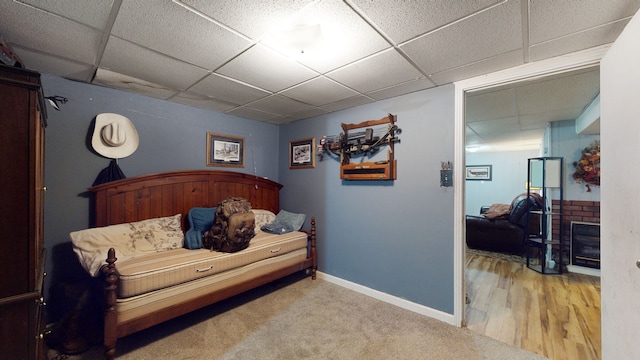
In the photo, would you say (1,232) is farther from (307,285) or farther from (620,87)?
(620,87)

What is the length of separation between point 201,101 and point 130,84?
2.20 ft

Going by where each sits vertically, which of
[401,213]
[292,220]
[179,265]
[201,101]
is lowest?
[179,265]

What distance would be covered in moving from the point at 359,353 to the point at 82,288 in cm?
237

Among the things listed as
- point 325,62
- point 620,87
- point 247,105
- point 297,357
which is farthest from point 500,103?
point 297,357

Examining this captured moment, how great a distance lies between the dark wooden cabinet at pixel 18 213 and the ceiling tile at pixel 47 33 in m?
0.56

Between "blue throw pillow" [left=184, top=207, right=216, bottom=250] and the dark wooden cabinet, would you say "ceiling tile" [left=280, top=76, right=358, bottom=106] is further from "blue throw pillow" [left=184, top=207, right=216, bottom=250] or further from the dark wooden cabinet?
the dark wooden cabinet

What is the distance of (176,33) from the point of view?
5.08ft

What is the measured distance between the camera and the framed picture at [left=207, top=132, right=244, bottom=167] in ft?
10.6

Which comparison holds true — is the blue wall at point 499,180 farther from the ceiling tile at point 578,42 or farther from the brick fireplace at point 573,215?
the ceiling tile at point 578,42

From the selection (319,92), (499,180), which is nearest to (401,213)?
(319,92)

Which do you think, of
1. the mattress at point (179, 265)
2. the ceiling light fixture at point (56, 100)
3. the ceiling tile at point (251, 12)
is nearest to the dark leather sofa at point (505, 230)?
the mattress at point (179, 265)

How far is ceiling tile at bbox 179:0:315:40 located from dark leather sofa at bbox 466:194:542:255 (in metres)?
4.65

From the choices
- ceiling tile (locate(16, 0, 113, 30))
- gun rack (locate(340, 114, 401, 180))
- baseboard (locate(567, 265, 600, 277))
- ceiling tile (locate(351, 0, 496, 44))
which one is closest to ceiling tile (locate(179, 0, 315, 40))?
ceiling tile (locate(351, 0, 496, 44))

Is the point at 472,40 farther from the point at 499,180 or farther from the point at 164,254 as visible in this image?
the point at 499,180
